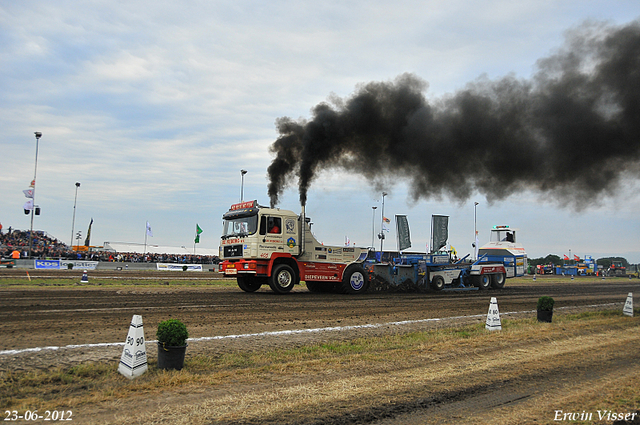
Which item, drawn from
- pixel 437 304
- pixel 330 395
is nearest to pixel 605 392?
pixel 330 395

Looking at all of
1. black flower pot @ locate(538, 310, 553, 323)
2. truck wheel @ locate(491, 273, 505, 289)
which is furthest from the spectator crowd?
black flower pot @ locate(538, 310, 553, 323)

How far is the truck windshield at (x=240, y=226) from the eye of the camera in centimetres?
1794

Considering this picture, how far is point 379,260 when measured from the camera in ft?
72.0

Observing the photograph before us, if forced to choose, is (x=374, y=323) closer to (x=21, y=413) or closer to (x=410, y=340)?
(x=410, y=340)

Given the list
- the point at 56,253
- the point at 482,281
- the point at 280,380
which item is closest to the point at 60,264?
the point at 56,253

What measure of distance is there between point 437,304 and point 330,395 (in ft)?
40.1

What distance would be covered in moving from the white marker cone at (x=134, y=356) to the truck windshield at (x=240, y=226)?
11800 millimetres

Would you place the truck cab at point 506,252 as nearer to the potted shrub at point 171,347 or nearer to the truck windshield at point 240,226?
the truck windshield at point 240,226

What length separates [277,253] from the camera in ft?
59.6

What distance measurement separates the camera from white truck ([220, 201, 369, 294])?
703 inches

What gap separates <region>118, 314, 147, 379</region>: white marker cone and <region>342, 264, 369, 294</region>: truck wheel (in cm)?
1425

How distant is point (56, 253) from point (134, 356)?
56.5 meters

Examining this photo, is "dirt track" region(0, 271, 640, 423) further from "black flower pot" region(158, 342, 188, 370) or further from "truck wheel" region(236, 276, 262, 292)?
"truck wheel" region(236, 276, 262, 292)

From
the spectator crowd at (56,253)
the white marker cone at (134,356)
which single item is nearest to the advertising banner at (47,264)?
the spectator crowd at (56,253)
